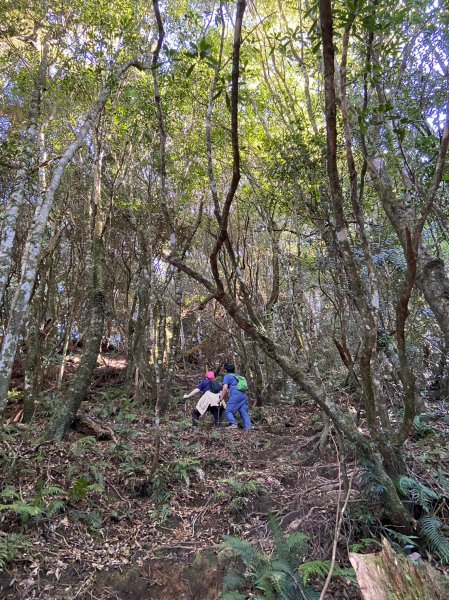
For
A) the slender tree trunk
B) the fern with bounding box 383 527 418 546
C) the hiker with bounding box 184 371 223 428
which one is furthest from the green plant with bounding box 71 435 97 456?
the fern with bounding box 383 527 418 546

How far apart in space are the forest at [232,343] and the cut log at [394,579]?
15 mm

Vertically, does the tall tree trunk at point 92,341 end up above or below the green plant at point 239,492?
above

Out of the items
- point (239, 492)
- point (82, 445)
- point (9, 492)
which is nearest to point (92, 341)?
point (82, 445)

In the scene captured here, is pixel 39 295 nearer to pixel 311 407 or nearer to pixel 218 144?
pixel 218 144

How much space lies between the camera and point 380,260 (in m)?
10.3

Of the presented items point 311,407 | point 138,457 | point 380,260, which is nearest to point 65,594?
point 138,457

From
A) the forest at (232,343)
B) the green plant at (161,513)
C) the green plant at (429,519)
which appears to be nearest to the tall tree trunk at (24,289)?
the forest at (232,343)

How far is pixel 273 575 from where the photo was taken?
3480mm

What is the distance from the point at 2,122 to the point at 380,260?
1260cm

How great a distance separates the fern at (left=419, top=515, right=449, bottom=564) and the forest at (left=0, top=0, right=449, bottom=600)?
0.07ft

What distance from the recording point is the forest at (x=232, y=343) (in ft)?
12.2

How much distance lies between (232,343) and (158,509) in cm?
785

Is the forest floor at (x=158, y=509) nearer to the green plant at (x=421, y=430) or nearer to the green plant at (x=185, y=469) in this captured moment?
the green plant at (x=185, y=469)

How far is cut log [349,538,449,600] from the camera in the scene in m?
2.46
